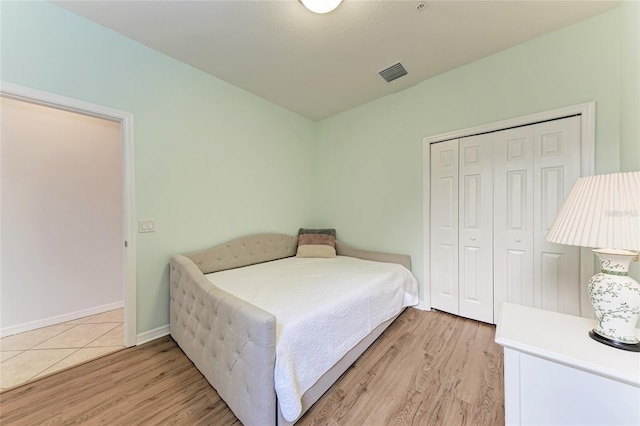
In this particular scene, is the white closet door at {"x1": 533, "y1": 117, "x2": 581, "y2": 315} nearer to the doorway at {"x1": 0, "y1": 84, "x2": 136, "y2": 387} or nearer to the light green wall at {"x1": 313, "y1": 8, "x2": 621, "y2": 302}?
the light green wall at {"x1": 313, "y1": 8, "x2": 621, "y2": 302}

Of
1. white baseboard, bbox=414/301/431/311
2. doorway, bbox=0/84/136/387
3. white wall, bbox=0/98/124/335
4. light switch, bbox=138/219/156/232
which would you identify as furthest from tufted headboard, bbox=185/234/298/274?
white baseboard, bbox=414/301/431/311

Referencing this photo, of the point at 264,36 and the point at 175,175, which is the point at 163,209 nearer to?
the point at 175,175

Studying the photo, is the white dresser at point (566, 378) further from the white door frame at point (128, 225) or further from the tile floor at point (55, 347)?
the tile floor at point (55, 347)

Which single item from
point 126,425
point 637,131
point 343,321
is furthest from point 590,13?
point 126,425

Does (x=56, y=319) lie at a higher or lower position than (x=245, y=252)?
lower

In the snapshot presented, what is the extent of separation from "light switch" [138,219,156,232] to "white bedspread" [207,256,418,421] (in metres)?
0.70

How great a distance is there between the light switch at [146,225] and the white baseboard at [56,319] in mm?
1496

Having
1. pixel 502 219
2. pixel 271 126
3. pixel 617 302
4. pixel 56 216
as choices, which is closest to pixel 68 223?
pixel 56 216

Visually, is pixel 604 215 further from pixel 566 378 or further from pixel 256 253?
pixel 256 253

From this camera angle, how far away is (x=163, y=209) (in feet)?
7.11

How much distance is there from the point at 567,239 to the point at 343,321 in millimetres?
1241

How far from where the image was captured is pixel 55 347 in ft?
6.39

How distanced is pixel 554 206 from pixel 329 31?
2.37 metres

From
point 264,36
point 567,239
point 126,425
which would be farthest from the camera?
point 264,36
